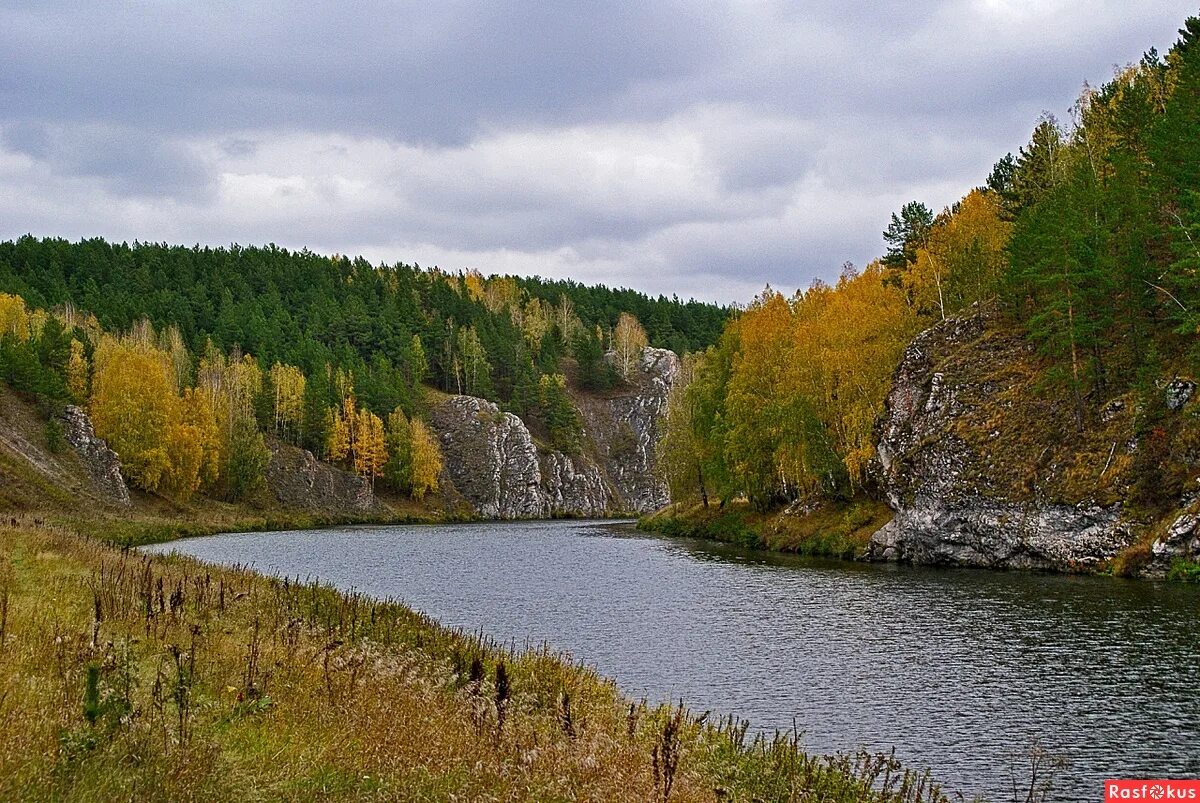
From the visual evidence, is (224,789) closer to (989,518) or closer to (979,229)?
(989,518)

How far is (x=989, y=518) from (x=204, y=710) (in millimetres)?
46224

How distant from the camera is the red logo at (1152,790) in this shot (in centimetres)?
1538

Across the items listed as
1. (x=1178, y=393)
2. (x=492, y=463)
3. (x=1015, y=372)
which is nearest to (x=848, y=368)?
(x=1015, y=372)

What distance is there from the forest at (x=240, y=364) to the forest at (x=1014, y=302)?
58.1 metres

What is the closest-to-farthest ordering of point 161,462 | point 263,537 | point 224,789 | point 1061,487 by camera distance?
point 224,789, point 1061,487, point 263,537, point 161,462

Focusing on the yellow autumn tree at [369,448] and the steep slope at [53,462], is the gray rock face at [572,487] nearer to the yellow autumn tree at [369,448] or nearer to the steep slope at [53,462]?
the yellow autumn tree at [369,448]

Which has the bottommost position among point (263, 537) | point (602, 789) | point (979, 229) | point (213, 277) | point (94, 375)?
point (263, 537)

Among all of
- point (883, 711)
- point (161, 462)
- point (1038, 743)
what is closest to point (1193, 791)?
point (1038, 743)

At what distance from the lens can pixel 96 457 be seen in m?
92.9

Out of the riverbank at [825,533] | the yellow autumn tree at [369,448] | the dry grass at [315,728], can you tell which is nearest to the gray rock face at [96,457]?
the yellow autumn tree at [369,448]

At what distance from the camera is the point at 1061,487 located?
158 ft

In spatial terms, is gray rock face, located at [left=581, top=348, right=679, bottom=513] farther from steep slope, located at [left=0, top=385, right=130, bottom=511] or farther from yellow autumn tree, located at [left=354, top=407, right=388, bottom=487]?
steep slope, located at [left=0, top=385, right=130, bottom=511]

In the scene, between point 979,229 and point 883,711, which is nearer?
point 883,711

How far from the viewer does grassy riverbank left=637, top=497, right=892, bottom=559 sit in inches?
2340
